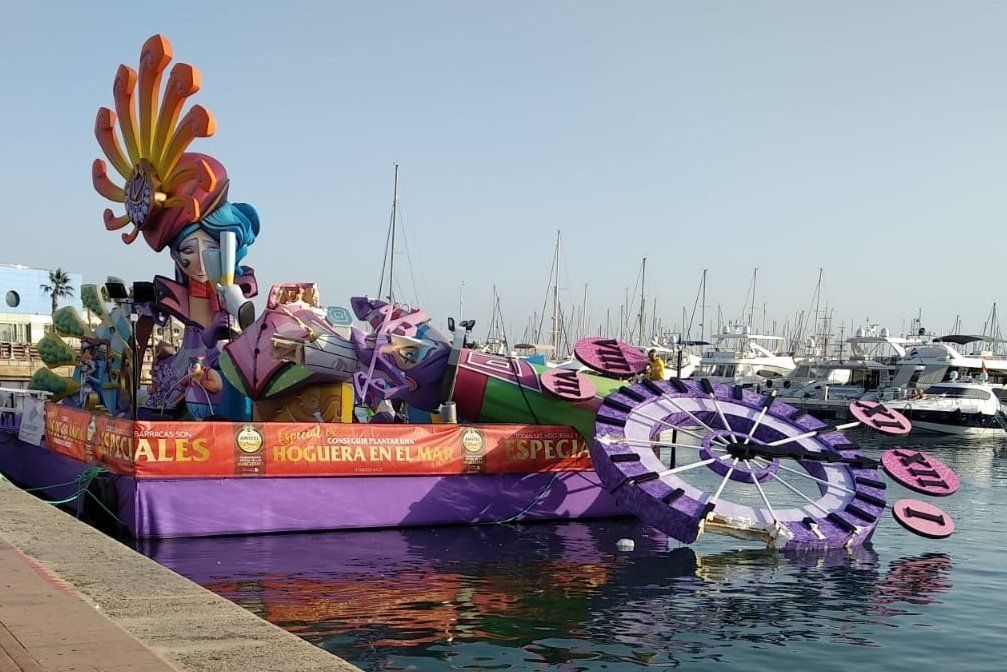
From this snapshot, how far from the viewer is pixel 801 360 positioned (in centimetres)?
9088

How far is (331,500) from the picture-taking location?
1998 cm

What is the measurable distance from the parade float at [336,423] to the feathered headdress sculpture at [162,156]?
0.05m

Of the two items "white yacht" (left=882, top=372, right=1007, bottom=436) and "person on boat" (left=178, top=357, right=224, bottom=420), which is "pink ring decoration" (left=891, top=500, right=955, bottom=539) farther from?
"white yacht" (left=882, top=372, right=1007, bottom=436)

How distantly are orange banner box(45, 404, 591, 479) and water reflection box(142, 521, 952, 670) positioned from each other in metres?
1.30

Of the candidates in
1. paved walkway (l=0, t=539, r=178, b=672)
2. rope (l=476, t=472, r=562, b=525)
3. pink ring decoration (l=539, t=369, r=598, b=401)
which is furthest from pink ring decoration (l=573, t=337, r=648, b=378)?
paved walkway (l=0, t=539, r=178, b=672)

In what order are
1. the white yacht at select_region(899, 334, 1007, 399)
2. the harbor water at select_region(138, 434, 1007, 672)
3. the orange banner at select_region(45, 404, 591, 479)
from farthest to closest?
the white yacht at select_region(899, 334, 1007, 399) < the orange banner at select_region(45, 404, 591, 479) < the harbor water at select_region(138, 434, 1007, 672)

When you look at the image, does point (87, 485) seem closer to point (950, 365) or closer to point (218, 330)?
point (218, 330)

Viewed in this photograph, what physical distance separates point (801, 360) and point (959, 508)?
64575 mm

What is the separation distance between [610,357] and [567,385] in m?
2.23

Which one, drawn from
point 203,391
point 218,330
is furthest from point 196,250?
point 203,391

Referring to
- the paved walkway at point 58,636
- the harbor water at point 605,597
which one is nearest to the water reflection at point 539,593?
the harbor water at point 605,597

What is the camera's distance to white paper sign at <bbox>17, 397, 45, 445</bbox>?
25.5 metres

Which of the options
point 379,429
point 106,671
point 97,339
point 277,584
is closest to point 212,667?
point 106,671

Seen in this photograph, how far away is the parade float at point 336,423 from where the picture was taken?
62.1 ft
